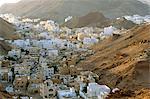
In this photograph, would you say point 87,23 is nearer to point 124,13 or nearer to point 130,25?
point 130,25

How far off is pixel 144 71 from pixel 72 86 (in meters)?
3.64

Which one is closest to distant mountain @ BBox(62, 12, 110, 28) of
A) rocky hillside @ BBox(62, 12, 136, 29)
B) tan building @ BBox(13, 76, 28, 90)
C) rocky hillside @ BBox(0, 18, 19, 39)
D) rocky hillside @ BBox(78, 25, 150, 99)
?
rocky hillside @ BBox(62, 12, 136, 29)

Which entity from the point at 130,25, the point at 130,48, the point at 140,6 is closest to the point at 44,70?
the point at 130,48

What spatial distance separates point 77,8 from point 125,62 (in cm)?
4934

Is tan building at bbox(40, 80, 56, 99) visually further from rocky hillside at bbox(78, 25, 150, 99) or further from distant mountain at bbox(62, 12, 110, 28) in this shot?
distant mountain at bbox(62, 12, 110, 28)

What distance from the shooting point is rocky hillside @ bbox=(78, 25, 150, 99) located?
21344 mm

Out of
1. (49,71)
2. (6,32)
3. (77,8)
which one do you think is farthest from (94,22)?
(49,71)

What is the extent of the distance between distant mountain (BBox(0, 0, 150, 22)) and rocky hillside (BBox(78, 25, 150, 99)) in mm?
32520

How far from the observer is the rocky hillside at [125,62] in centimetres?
2134

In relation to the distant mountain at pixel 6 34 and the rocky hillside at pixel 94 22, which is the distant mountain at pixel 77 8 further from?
the distant mountain at pixel 6 34

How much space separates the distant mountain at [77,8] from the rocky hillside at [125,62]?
107 ft

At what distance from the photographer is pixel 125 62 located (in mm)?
25203

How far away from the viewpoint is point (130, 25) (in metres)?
49.1

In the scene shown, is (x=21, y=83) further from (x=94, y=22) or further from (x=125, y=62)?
(x=94, y=22)
